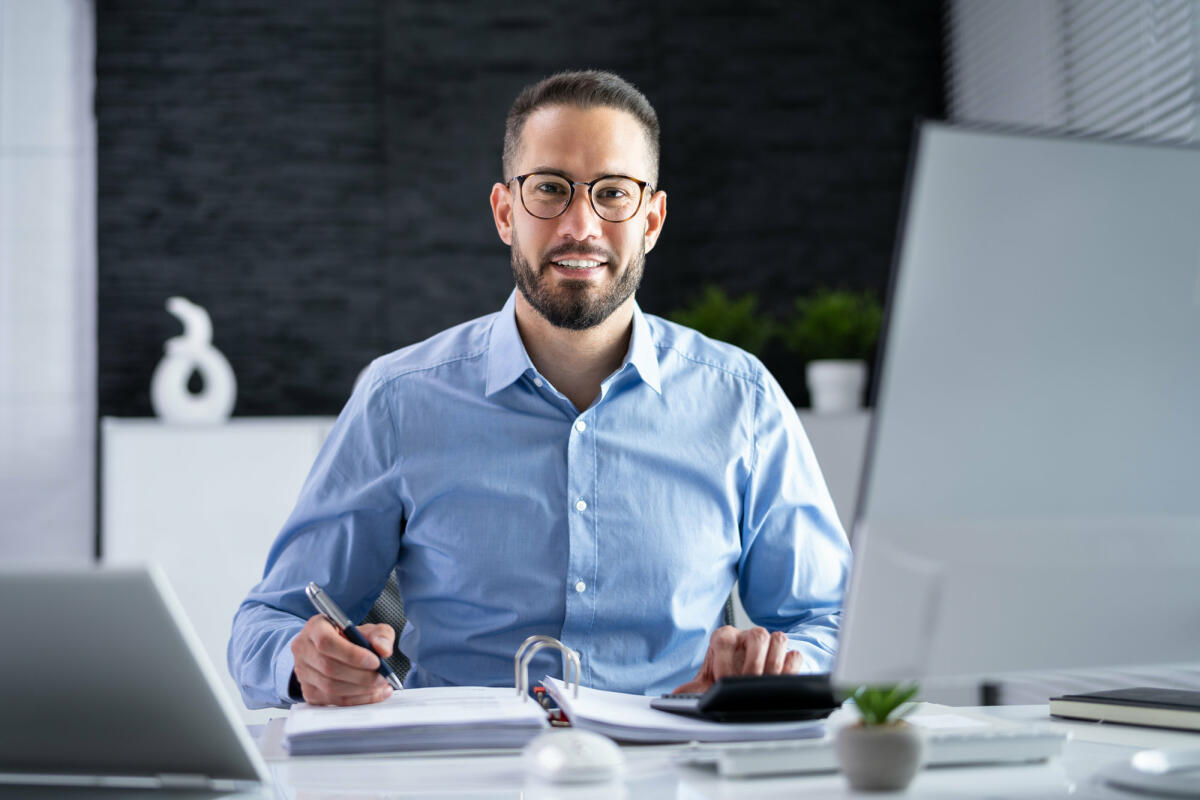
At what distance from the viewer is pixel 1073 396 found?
2.45 feet

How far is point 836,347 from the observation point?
3375 millimetres

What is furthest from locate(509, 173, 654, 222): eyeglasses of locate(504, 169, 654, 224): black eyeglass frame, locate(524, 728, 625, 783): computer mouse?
locate(524, 728, 625, 783): computer mouse

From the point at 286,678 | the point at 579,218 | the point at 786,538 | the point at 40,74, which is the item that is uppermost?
the point at 40,74

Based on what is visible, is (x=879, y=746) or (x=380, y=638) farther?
(x=380, y=638)

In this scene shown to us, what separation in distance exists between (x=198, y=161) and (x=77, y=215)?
1.45ft

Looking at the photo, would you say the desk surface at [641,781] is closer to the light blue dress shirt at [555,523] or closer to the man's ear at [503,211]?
the light blue dress shirt at [555,523]

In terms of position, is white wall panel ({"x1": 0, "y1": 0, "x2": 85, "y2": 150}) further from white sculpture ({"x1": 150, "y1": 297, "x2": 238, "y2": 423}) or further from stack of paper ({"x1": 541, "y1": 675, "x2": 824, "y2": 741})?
stack of paper ({"x1": 541, "y1": 675, "x2": 824, "y2": 741})

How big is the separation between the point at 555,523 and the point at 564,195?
0.48 meters

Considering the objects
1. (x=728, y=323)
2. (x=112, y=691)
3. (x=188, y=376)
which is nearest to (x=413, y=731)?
(x=112, y=691)

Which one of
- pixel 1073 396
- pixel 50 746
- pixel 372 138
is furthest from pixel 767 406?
pixel 372 138

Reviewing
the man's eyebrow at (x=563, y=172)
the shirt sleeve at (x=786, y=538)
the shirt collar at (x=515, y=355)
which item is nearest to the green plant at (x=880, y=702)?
the shirt sleeve at (x=786, y=538)

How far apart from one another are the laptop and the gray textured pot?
0.44 m

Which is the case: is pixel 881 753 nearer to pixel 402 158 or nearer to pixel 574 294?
pixel 574 294

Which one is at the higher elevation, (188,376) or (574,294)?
(574,294)
